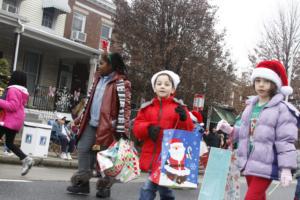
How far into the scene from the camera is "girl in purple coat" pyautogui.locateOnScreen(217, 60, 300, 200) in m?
4.38

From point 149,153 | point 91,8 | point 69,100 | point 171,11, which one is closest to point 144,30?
point 171,11

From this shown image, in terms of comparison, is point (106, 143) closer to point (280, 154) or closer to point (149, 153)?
point (149, 153)

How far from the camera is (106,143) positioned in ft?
21.2

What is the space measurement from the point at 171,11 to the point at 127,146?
1510 cm

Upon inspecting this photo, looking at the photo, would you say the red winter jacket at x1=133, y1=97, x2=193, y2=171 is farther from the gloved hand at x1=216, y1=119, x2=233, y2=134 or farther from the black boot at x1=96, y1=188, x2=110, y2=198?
the black boot at x1=96, y1=188, x2=110, y2=198

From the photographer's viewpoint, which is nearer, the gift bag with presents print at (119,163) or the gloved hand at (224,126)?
the gloved hand at (224,126)

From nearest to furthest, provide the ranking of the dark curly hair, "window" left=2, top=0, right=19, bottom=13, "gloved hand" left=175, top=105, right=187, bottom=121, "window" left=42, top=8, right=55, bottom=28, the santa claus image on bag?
the santa claus image on bag
"gloved hand" left=175, top=105, right=187, bottom=121
the dark curly hair
"window" left=2, top=0, right=19, bottom=13
"window" left=42, top=8, right=55, bottom=28

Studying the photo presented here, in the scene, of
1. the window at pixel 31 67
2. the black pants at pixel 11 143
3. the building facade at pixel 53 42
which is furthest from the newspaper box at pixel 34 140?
the window at pixel 31 67

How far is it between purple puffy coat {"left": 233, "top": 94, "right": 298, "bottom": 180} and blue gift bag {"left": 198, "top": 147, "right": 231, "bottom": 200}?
10.8 inches

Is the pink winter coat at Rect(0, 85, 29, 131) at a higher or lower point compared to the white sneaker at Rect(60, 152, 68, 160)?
higher

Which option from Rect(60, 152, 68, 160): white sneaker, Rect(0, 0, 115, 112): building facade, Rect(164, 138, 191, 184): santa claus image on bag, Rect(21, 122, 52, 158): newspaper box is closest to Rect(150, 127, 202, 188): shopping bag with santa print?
Rect(164, 138, 191, 184): santa claus image on bag

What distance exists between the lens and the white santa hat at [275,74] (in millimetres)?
4816

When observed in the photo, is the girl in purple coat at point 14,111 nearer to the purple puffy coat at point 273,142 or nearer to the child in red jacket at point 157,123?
the child in red jacket at point 157,123

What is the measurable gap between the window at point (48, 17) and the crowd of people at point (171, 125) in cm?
1879
